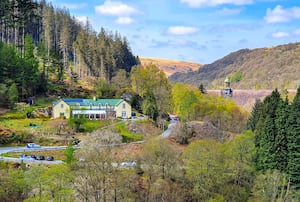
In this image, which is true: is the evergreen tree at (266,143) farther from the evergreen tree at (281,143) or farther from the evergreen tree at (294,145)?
the evergreen tree at (294,145)

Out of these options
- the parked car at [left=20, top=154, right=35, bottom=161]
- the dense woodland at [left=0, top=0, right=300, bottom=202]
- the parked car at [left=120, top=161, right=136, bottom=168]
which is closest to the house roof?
the dense woodland at [left=0, top=0, right=300, bottom=202]

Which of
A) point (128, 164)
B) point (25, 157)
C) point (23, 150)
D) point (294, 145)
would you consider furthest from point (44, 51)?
point (294, 145)

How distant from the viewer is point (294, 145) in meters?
37.6

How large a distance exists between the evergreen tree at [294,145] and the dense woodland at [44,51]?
3634 centimetres

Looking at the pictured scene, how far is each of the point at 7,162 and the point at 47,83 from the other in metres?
29.5

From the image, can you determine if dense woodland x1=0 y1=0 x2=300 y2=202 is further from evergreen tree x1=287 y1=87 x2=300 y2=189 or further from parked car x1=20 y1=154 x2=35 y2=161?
parked car x1=20 y1=154 x2=35 y2=161

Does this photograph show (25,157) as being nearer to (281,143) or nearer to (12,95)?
(12,95)

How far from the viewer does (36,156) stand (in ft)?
129

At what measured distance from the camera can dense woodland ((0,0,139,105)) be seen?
5662cm

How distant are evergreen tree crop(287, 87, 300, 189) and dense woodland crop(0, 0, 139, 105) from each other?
36.3m

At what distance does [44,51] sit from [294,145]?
149 feet

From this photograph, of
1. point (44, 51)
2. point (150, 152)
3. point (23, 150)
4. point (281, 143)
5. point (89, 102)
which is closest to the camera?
point (150, 152)

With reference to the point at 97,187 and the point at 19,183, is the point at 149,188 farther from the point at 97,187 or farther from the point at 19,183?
the point at 19,183

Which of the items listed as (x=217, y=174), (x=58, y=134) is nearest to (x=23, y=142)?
(x=58, y=134)
